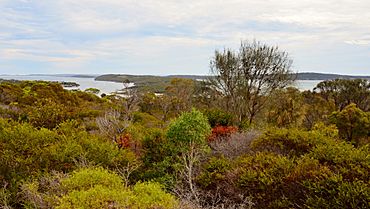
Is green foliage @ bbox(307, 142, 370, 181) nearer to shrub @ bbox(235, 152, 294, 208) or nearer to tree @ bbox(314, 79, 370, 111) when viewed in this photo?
shrub @ bbox(235, 152, 294, 208)

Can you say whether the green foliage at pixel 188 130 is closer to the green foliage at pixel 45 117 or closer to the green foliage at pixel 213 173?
the green foliage at pixel 213 173

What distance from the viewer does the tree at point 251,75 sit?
83.1 feet

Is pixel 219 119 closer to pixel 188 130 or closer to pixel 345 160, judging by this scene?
pixel 188 130

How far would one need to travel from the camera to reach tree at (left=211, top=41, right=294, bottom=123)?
83.1 feet

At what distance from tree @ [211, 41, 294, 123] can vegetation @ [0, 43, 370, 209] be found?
0.07m

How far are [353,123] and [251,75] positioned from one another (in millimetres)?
9399

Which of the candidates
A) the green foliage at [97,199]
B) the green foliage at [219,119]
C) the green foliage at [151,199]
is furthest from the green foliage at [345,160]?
the green foliage at [219,119]

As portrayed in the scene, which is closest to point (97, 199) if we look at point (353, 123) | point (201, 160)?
point (201, 160)

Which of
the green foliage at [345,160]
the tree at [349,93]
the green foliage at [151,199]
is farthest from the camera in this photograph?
the tree at [349,93]

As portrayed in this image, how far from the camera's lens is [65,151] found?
554 inches

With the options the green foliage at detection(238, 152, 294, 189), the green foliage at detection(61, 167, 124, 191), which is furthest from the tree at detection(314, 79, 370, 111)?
the green foliage at detection(61, 167, 124, 191)

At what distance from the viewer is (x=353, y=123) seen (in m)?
28.7

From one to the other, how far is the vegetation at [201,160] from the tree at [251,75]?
68 millimetres

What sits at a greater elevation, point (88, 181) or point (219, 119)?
point (219, 119)
